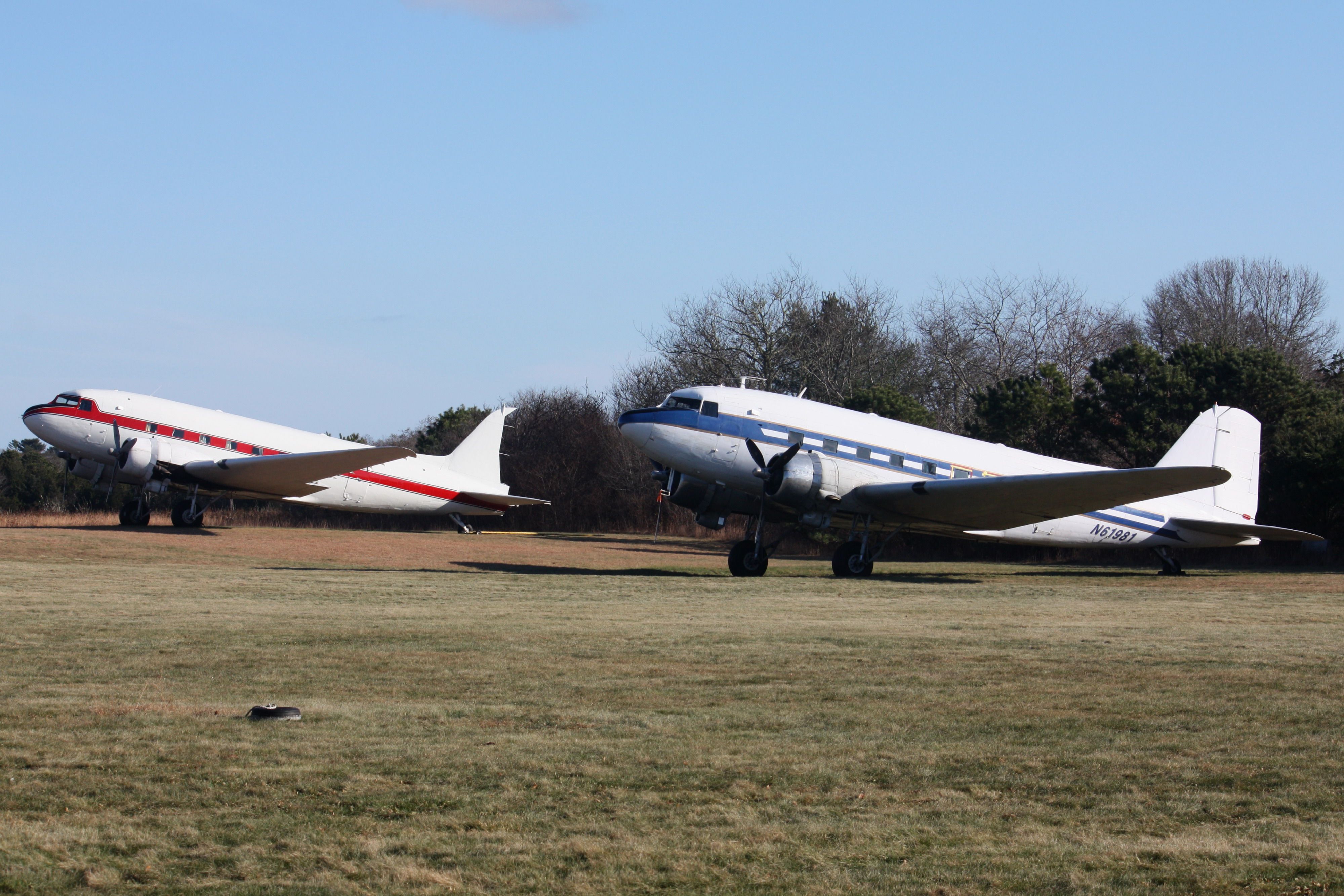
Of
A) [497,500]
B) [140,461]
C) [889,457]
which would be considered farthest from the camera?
[497,500]

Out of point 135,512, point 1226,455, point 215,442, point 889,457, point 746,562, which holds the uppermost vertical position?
point 1226,455

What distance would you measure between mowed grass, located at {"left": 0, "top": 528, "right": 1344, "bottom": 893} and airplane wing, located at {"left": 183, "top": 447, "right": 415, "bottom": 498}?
17081 mm

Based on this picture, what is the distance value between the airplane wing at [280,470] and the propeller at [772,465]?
11885mm

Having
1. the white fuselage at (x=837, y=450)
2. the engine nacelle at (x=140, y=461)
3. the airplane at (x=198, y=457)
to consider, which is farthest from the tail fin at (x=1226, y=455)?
the engine nacelle at (x=140, y=461)

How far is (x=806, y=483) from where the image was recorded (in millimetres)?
23672

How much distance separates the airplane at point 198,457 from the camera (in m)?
33.6

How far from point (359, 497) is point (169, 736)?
99.5 ft

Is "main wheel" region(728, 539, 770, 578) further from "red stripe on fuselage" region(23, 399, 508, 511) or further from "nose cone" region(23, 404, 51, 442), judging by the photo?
"nose cone" region(23, 404, 51, 442)

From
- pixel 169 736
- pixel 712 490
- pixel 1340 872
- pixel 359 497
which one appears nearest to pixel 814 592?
pixel 712 490

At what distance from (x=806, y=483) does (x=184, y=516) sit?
67.3 ft

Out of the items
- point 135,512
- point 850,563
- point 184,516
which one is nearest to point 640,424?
point 850,563

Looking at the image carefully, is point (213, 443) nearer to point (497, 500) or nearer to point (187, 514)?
point (187, 514)

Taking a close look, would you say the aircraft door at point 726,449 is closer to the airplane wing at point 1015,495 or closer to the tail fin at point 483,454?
the airplane wing at point 1015,495

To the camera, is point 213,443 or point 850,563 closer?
point 850,563
